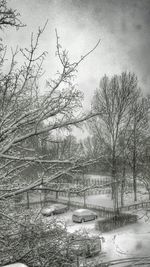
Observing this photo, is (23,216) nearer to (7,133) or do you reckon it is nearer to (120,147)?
(7,133)

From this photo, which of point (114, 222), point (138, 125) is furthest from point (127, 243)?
point (138, 125)

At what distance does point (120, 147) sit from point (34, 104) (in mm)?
19197

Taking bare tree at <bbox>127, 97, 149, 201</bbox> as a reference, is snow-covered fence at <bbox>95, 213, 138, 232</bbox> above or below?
below

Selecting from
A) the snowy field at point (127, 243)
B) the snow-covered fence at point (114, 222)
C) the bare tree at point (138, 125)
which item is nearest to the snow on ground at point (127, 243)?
the snowy field at point (127, 243)

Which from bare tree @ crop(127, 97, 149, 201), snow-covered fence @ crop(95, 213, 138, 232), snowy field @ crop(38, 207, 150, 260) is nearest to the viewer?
snowy field @ crop(38, 207, 150, 260)

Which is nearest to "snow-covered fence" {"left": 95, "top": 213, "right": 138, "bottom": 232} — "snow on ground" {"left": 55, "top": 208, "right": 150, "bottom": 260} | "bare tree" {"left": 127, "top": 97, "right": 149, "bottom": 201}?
"snow on ground" {"left": 55, "top": 208, "right": 150, "bottom": 260}

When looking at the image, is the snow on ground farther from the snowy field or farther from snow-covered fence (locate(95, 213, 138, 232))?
snow-covered fence (locate(95, 213, 138, 232))

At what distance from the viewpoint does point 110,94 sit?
22.7 metres

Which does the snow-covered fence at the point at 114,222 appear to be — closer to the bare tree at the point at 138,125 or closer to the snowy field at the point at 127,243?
the snowy field at the point at 127,243

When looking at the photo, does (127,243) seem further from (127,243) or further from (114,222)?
(114,222)

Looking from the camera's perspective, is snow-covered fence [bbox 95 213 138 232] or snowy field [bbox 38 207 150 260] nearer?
snowy field [bbox 38 207 150 260]

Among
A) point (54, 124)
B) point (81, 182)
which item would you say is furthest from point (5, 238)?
point (54, 124)

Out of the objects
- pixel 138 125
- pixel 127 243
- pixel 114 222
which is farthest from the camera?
pixel 138 125

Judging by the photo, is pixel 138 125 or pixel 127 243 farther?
pixel 138 125
